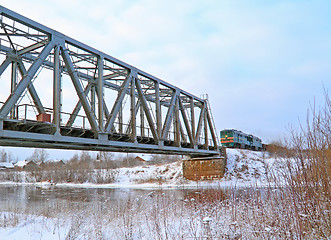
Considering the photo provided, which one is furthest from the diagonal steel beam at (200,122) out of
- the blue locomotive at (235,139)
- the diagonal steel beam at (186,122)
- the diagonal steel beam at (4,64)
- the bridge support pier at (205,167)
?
the diagonal steel beam at (4,64)

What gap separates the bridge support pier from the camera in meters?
38.2

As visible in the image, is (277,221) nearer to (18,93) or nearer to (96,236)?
(96,236)

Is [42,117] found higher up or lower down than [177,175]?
higher up

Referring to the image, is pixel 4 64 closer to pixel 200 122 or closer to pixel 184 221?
pixel 184 221

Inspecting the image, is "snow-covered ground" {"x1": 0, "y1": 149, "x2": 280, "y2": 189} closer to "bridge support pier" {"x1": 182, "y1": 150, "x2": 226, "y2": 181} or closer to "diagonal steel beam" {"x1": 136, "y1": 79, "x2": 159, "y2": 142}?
"bridge support pier" {"x1": 182, "y1": 150, "x2": 226, "y2": 181}

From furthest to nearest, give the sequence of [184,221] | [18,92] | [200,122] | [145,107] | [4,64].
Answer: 1. [200,122]
2. [145,107]
3. [4,64]
4. [18,92]
5. [184,221]

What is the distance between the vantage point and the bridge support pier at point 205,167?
1506 inches

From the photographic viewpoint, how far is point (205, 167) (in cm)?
3972

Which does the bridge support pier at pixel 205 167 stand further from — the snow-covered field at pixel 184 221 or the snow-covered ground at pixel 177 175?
the snow-covered field at pixel 184 221

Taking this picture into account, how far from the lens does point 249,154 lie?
4375 cm

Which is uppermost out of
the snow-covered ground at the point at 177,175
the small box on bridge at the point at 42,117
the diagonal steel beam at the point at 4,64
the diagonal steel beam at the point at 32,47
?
the diagonal steel beam at the point at 32,47

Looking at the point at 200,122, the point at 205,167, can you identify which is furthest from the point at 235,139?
the point at 200,122

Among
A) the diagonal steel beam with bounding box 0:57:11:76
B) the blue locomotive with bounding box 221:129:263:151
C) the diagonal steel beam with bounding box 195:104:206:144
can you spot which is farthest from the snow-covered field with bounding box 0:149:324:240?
the blue locomotive with bounding box 221:129:263:151

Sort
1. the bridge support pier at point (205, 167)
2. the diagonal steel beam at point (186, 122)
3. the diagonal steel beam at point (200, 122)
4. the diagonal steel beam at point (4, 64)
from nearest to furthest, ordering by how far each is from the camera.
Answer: the diagonal steel beam at point (4, 64), the diagonal steel beam at point (186, 122), the diagonal steel beam at point (200, 122), the bridge support pier at point (205, 167)
